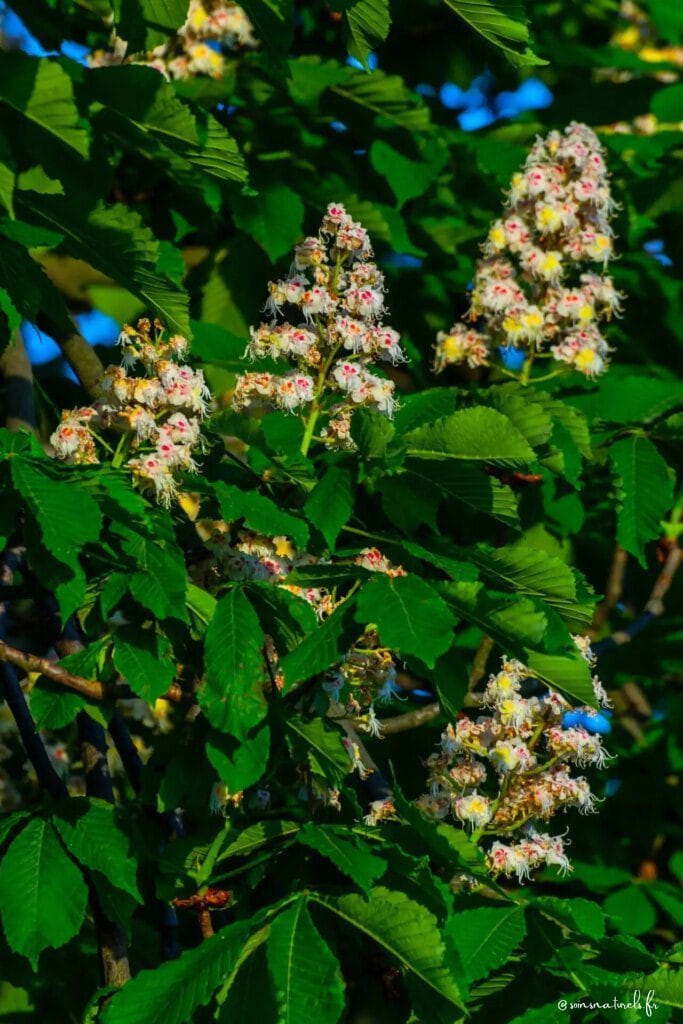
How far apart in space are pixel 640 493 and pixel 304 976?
4.85 feet

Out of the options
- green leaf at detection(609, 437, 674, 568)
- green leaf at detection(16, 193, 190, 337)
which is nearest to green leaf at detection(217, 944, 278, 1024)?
green leaf at detection(16, 193, 190, 337)

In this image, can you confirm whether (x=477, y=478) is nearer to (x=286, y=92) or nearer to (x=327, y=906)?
(x=327, y=906)

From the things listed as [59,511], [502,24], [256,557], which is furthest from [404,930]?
[502,24]

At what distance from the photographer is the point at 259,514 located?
96.3 inches

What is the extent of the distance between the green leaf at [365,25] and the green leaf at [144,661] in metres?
1.12

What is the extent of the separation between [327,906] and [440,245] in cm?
236

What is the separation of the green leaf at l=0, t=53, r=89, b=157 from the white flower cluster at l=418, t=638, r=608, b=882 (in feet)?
4.68

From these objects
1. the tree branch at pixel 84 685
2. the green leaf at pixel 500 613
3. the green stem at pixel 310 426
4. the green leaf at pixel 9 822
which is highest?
the green stem at pixel 310 426

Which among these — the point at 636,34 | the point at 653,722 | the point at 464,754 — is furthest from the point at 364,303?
the point at 636,34

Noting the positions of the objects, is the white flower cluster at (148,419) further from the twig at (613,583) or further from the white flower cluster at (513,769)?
the twig at (613,583)

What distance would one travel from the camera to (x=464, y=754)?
3.10 meters

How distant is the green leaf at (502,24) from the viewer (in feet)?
8.25

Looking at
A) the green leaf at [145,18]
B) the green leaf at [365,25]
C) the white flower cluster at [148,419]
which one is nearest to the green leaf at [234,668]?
the white flower cluster at [148,419]

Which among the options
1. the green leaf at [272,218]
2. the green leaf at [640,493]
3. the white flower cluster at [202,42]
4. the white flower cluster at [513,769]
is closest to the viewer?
the white flower cluster at [513,769]
